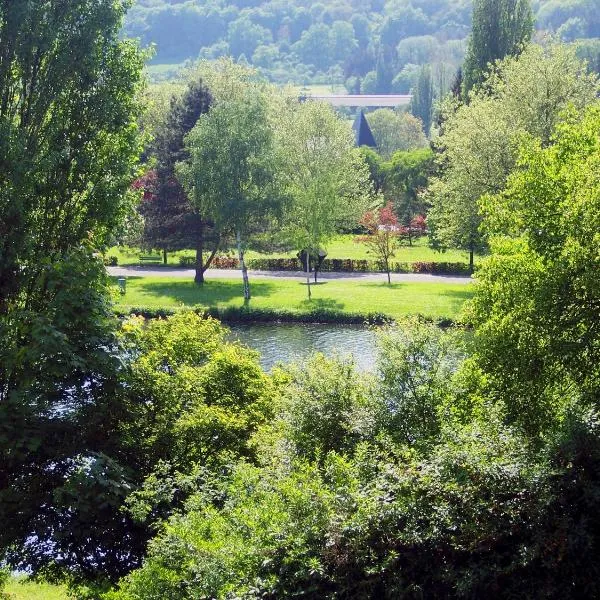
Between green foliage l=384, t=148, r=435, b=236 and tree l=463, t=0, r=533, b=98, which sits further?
green foliage l=384, t=148, r=435, b=236

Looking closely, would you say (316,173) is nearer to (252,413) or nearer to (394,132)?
(252,413)

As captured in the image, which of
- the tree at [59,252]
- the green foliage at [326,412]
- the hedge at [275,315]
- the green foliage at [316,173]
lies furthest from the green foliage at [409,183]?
the green foliage at [326,412]

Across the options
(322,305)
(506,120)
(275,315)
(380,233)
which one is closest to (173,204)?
(275,315)

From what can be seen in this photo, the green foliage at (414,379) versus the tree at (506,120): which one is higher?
the tree at (506,120)

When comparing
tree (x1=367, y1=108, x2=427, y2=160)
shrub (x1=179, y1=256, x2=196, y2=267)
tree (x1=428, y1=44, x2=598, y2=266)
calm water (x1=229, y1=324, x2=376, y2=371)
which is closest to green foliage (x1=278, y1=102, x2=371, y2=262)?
tree (x1=428, y1=44, x2=598, y2=266)

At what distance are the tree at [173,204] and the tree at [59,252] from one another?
32287 mm

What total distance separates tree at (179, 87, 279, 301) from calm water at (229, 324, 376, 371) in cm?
567

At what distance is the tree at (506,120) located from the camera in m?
41.3

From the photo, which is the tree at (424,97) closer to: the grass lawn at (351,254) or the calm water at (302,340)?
the grass lawn at (351,254)

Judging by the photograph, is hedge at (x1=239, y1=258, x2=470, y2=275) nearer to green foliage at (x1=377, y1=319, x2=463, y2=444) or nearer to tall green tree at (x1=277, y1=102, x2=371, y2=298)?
tall green tree at (x1=277, y1=102, x2=371, y2=298)

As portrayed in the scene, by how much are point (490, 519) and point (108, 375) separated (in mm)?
7215

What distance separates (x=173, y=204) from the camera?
5053cm

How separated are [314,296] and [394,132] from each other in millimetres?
79195

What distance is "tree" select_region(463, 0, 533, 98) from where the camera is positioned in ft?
186
